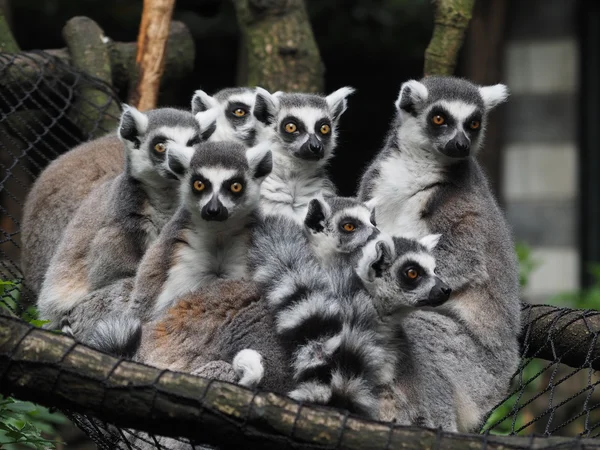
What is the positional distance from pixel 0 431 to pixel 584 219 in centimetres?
715

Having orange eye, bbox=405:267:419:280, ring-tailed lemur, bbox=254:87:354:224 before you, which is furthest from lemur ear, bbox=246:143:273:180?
orange eye, bbox=405:267:419:280

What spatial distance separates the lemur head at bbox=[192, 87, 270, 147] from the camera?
18.2 ft

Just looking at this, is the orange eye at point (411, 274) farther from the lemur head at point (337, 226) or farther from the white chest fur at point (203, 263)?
the white chest fur at point (203, 263)

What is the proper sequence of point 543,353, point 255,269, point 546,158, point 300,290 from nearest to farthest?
point 300,290
point 255,269
point 543,353
point 546,158

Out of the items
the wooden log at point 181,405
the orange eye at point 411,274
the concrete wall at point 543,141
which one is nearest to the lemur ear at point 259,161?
the orange eye at point 411,274

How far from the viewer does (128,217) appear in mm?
4918

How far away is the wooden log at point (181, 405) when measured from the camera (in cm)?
281

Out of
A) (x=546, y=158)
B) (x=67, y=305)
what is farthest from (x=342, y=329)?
(x=546, y=158)

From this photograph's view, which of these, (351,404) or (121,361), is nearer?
(121,361)

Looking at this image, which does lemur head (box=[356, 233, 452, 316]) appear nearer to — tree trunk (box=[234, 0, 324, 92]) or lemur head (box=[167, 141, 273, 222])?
lemur head (box=[167, 141, 273, 222])

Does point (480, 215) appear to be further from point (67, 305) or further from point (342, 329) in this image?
point (67, 305)

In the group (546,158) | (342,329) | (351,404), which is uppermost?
(342,329)

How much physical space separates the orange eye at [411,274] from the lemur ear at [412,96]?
52.4 inches

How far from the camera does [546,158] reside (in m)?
9.66
